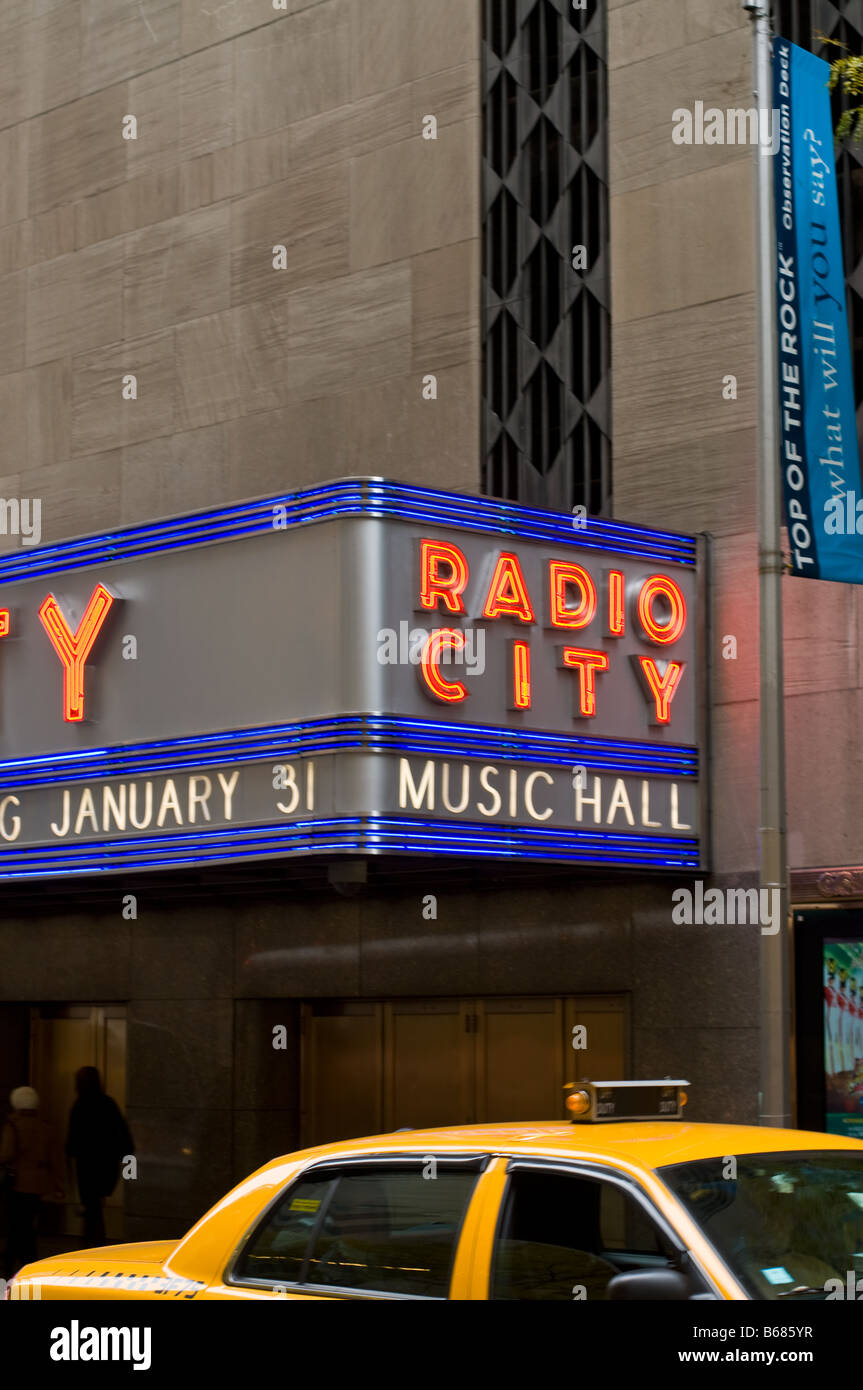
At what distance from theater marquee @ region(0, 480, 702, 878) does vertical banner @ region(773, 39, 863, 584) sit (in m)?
1.64

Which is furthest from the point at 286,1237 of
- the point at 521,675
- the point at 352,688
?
the point at 521,675

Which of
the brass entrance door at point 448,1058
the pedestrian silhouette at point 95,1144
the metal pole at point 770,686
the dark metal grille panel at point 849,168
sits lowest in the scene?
the pedestrian silhouette at point 95,1144

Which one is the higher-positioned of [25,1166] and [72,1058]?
[72,1058]

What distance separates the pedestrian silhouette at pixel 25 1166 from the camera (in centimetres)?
1509

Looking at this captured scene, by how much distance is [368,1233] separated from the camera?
20.0 feet

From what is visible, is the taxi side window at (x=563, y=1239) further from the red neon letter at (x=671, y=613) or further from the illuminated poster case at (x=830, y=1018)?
the red neon letter at (x=671, y=613)

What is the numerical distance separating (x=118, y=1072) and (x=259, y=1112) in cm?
220

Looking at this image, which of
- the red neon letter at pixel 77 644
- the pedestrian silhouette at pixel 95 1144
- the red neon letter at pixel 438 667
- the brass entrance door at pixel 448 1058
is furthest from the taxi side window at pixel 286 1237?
the pedestrian silhouette at pixel 95 1144

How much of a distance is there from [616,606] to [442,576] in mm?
1591

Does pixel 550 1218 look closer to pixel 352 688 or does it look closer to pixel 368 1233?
pixel 368 1233

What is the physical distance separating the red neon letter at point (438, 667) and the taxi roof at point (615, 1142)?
6.07m

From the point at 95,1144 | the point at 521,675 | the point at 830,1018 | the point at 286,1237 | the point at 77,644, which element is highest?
the point at 77,644

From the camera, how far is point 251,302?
708 inches

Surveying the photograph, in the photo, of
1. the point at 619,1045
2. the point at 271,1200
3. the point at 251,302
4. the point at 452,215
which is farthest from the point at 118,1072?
the point at 271,1200
